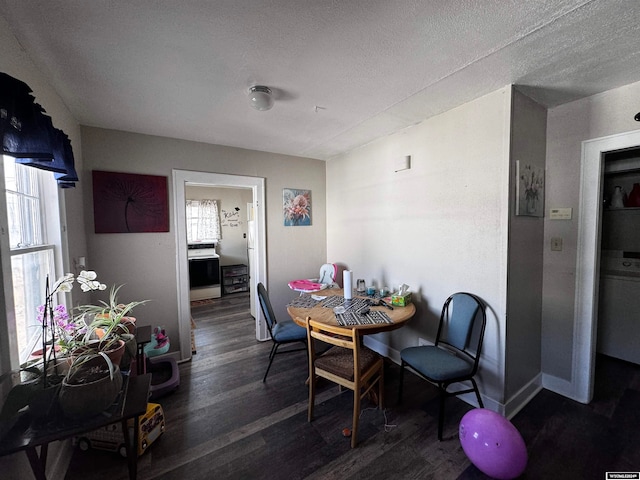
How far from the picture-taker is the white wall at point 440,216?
6.13 feet

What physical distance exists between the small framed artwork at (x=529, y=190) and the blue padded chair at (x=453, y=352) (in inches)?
30.7

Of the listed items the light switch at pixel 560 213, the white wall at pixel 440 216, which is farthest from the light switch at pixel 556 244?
the white wall at pixel 440 216

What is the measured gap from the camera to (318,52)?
1410 mm

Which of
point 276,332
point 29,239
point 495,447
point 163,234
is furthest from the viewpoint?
point 163,234

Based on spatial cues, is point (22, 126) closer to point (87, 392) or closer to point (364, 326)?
point (87, 392)

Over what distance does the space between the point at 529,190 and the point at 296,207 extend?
8.07ft

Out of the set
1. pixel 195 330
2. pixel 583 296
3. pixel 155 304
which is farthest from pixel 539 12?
pixel 195 330

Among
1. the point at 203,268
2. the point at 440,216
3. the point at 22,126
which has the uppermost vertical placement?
the point at 22,126

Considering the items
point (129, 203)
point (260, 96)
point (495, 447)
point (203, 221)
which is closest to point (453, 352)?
point (495, 447)

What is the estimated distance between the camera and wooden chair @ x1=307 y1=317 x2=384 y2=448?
1669 mm

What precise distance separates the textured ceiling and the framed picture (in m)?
0.59

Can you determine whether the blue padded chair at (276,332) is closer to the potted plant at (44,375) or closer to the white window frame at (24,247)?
the potted plant at (44,375)

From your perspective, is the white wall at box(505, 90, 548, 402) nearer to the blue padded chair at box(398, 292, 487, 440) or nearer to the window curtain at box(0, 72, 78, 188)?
the blue padded chair at box(398, 292, 487, 440)

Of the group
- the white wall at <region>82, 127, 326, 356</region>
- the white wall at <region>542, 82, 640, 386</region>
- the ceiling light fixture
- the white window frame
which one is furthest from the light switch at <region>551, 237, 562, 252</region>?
the white window frame
